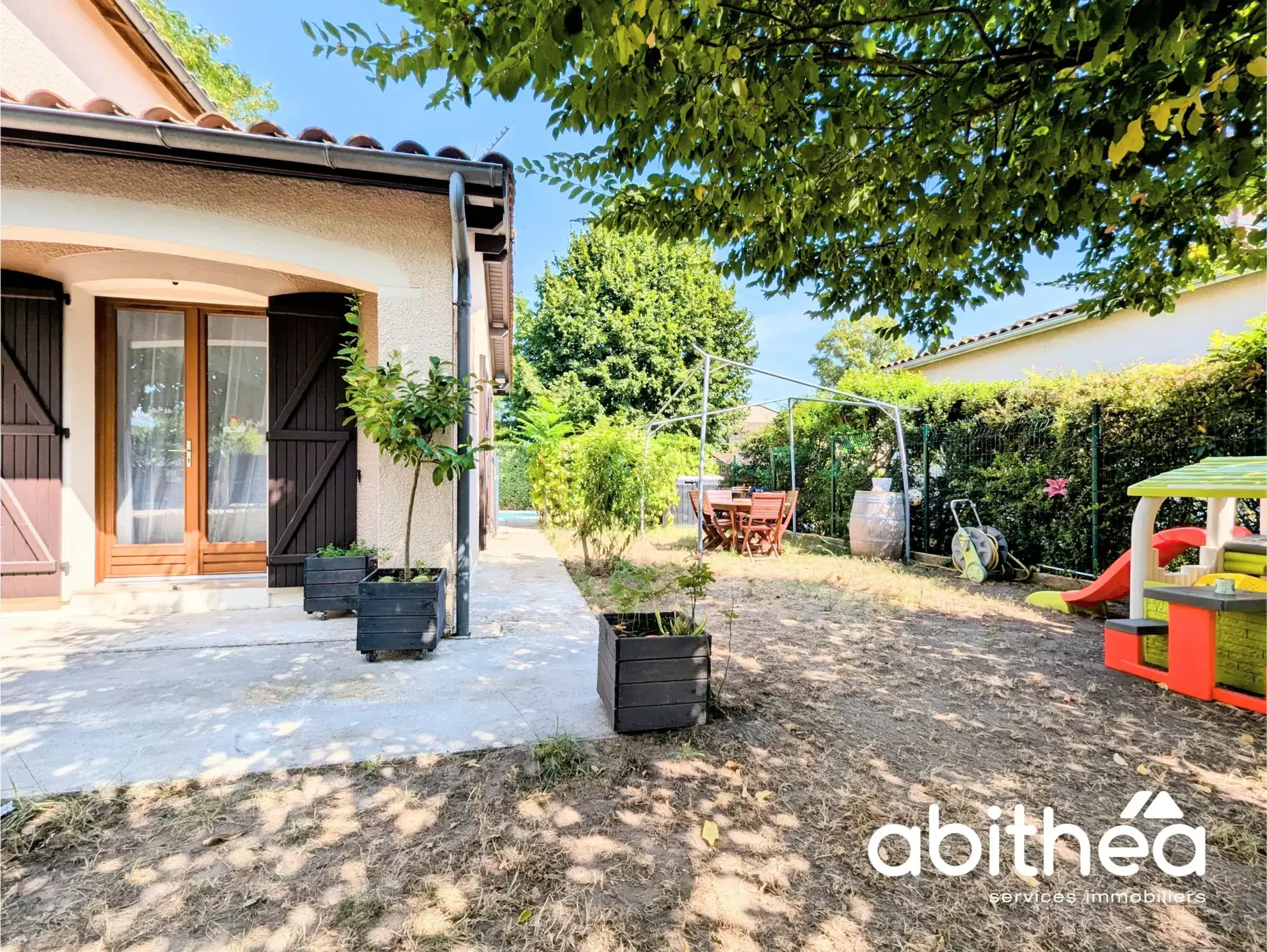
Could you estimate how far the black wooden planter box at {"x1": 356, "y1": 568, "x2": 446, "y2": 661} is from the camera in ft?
13.1

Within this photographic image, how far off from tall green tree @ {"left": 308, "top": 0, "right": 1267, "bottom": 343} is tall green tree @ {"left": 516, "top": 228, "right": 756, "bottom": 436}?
16.0 metres

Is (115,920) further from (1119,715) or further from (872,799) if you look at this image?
(1119,715)

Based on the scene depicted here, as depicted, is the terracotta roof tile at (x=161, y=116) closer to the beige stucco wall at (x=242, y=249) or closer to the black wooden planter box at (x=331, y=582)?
the beige stucco wall at (x=242, y=249)

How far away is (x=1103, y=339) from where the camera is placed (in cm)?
1045

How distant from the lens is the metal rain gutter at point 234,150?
3.67 metres

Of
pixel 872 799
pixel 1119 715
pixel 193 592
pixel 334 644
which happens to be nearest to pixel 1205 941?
pixel 872 799

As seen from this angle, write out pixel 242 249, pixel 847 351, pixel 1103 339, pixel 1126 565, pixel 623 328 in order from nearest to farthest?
pixel 242 249 → pixel 1126 565 → pixel 1103 339 → pixel 623 328 → pixel 847 351

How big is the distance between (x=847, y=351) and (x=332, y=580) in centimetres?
3276

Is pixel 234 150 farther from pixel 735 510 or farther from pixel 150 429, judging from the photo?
pixel 735 510

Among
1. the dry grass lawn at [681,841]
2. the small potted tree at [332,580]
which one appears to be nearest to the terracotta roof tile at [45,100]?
the small potted tree at [332,580]

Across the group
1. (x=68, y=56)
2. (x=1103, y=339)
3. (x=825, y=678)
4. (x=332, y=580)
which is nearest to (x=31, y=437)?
(x=332, y=580)

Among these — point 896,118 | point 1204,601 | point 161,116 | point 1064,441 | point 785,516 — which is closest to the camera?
point 896,118

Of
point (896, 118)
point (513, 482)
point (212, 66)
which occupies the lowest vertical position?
point (513, 482)

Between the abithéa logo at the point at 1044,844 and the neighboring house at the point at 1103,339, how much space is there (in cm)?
627
